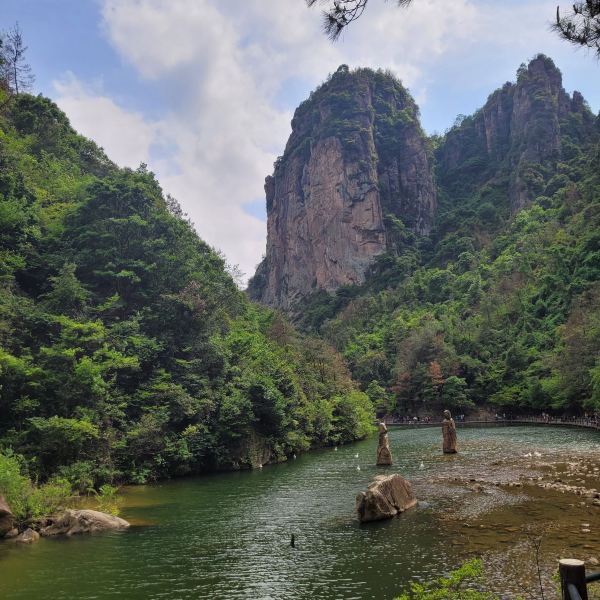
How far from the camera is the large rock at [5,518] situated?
53.9ft

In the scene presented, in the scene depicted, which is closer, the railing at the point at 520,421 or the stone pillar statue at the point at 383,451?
the stone pillar statue at the point at 383,451

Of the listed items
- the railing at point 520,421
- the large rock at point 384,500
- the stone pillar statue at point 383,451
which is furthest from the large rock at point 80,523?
the railing at point 520,421

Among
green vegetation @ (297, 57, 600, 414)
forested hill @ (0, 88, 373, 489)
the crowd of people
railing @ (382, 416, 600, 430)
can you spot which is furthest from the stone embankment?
the crowd of people

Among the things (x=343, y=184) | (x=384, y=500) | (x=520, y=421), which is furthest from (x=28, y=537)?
(x=343, y=184)

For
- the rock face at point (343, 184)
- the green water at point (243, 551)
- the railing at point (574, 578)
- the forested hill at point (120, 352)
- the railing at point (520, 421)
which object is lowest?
the railing at point (520, 421)

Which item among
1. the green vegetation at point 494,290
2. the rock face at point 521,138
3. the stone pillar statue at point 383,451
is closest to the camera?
the stone pillar statue at point 383,451

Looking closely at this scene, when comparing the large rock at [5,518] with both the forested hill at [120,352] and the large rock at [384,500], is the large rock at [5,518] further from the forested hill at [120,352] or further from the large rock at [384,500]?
the large rock at [384,500]

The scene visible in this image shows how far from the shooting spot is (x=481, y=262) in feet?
324

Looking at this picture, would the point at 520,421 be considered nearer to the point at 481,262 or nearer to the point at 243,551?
the point at 481,262

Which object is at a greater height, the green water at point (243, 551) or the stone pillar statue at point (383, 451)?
the stone pillar statue at point (383, 451)

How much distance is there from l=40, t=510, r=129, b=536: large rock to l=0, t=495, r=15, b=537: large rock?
40.3 inches

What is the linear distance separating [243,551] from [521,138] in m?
125

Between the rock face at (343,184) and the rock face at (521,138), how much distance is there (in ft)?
40.7

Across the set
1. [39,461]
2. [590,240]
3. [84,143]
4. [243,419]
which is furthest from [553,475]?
[84,143]
